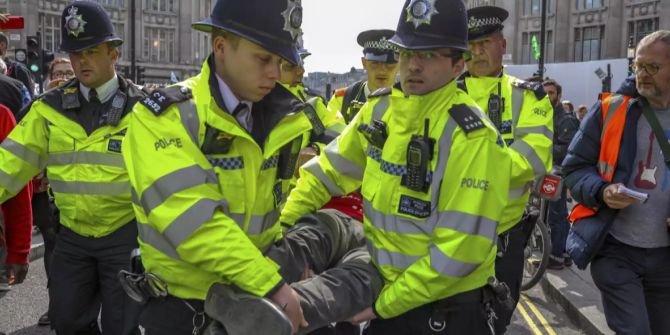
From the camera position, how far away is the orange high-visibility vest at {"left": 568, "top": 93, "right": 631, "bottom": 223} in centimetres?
386

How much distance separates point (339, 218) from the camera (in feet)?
10.7

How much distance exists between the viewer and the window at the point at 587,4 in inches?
1877

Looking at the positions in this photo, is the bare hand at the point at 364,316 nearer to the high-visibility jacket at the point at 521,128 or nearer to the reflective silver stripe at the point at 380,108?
the reflective silver stripe at the point at 380,108

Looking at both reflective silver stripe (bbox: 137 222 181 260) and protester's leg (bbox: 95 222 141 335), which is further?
protester's leg (bbox: 95 222 141 335)

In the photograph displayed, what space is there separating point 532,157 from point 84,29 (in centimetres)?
289

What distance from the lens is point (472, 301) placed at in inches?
114

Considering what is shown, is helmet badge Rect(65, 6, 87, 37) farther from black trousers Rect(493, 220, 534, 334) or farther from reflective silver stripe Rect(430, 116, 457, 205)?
black trousers Rect(493, 220, 534, 334)

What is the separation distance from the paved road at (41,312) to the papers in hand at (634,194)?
8.46ft

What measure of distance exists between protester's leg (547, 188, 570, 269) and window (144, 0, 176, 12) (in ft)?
184

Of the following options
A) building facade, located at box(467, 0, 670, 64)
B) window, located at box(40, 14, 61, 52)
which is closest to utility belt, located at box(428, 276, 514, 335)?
building facade, located at box(467, 0, 670, 64)

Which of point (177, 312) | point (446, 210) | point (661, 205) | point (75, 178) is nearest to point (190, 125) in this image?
point (177, 312)

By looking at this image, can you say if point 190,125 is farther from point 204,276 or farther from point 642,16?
point 642,16

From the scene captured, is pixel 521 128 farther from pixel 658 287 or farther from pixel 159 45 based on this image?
pixel 159 45

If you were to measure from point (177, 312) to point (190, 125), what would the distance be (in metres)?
0.76
